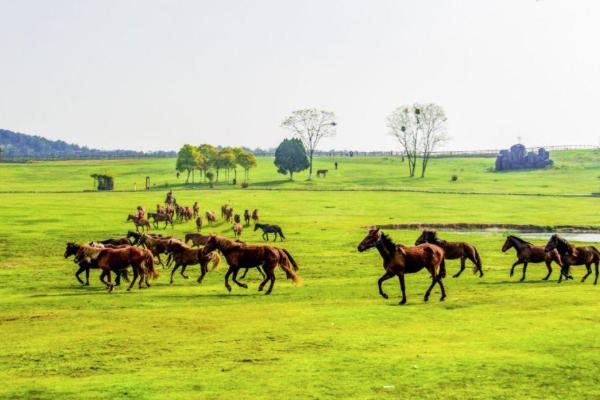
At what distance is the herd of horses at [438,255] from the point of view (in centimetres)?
2402

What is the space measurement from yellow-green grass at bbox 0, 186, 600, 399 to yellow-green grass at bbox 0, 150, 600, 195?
8307 centimetres

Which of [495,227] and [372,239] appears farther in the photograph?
[495,227]

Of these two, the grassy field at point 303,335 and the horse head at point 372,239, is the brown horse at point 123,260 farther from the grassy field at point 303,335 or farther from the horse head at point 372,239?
the horse head at point 372,239

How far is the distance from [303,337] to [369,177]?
12355 centimetres

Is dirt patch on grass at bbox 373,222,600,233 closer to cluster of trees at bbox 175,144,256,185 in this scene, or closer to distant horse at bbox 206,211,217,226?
distant horse at bbox 206,211,217,226

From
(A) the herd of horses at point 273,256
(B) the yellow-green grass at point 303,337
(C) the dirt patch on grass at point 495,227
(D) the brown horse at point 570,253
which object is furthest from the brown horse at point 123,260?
(C) the dirt patch on grass at point 495,227

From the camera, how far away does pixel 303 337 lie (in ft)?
64.6

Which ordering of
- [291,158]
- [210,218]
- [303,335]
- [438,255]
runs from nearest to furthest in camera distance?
[303,335], [438,255], [210,218], [291,158]

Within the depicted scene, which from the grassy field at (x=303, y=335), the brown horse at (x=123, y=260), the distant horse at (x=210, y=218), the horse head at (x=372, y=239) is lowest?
the distant horse at (x=210, y=218)

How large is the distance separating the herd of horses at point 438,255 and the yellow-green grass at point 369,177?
78209mm

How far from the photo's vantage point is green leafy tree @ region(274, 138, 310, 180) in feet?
462

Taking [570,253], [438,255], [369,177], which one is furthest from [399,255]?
[369,177]

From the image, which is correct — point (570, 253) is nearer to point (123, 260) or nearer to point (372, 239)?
point (372, 239)

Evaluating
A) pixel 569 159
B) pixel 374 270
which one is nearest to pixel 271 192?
pixel 374 270
